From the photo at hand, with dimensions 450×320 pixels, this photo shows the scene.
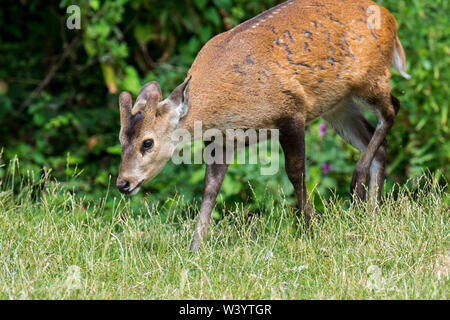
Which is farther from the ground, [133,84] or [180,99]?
[180,99]

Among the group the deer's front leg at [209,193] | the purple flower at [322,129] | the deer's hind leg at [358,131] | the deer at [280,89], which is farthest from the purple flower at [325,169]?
the deer's front leg at [209,193]

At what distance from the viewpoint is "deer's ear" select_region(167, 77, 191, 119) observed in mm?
5426

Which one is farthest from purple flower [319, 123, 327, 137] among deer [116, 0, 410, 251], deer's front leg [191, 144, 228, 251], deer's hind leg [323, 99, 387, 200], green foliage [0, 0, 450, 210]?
deer's front leg [191, 144, 228, 251]

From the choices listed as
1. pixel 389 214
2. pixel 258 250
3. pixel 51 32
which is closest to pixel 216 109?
pixel 258 250

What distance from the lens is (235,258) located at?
4.94 meters

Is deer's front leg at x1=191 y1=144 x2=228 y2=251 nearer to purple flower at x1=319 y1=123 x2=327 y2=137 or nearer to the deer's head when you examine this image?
the deer's head

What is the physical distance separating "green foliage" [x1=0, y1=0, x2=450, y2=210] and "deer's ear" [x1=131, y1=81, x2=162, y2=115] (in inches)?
71.0

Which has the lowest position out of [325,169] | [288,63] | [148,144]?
[325,169]

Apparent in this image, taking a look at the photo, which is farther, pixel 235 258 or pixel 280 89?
pixel 280 89

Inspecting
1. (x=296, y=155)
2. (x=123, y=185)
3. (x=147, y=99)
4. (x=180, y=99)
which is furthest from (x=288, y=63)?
(x=123, y=185)

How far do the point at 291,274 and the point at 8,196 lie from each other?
8.46 feet

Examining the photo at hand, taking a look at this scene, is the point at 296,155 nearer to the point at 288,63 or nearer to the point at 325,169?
the point at 288,63

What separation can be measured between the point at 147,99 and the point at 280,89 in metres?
1.01

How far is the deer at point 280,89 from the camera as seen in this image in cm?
543
